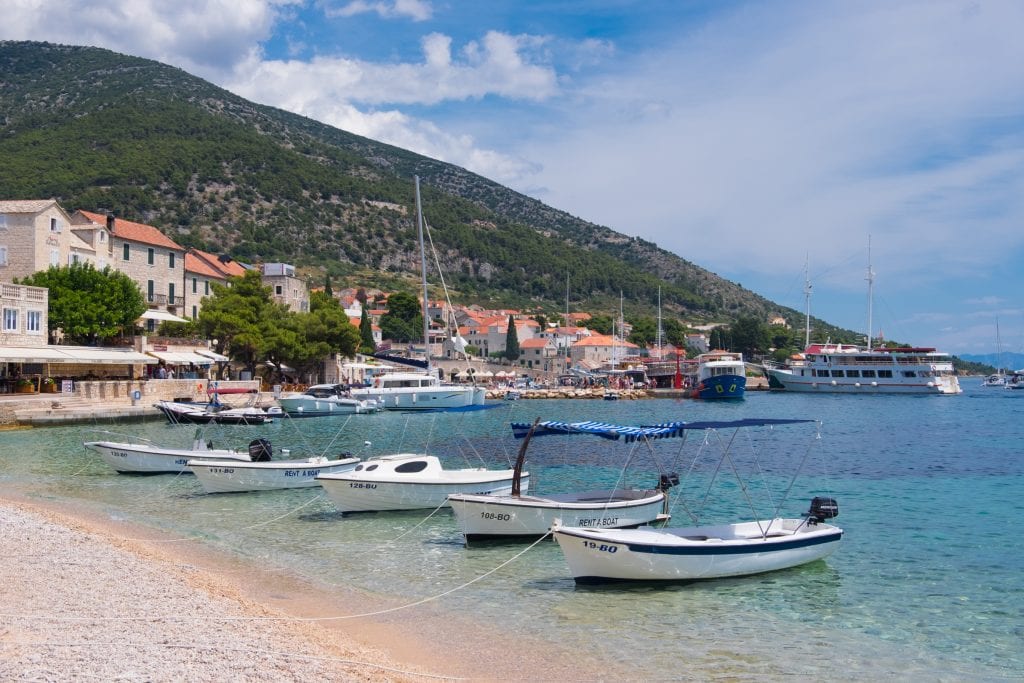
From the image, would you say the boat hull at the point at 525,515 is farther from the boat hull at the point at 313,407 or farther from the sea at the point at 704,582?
the boat hull at the point at 313,407

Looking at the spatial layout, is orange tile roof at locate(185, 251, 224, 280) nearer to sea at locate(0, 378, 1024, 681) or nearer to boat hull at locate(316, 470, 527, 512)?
sea at locate(0, 378, 1024, 681)

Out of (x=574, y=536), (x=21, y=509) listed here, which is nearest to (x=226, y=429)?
(x=21, y=509)

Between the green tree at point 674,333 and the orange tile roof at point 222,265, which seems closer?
the orange tile roof at point 222,265

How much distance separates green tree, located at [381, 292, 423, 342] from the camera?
456 feet

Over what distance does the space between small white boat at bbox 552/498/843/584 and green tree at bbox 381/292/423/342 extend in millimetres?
124400

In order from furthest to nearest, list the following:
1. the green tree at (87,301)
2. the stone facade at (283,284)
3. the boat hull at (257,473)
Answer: the stone facade at (283,284) < the green tree at (87,301) < the boat hull at (257,473)

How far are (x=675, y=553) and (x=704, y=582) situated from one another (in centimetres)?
107

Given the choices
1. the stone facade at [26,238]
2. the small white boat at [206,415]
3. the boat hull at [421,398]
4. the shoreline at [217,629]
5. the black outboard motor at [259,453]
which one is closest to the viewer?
the shoreline at [217,629]

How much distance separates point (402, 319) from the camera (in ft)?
471

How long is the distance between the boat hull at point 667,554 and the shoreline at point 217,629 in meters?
2.55

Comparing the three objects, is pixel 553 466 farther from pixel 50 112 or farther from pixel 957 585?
pixel 50 112

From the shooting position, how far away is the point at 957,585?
15.8 metres

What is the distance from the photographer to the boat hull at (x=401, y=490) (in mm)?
21359

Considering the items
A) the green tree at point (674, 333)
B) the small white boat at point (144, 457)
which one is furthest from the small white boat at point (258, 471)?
the green tree at point (674, 333)
